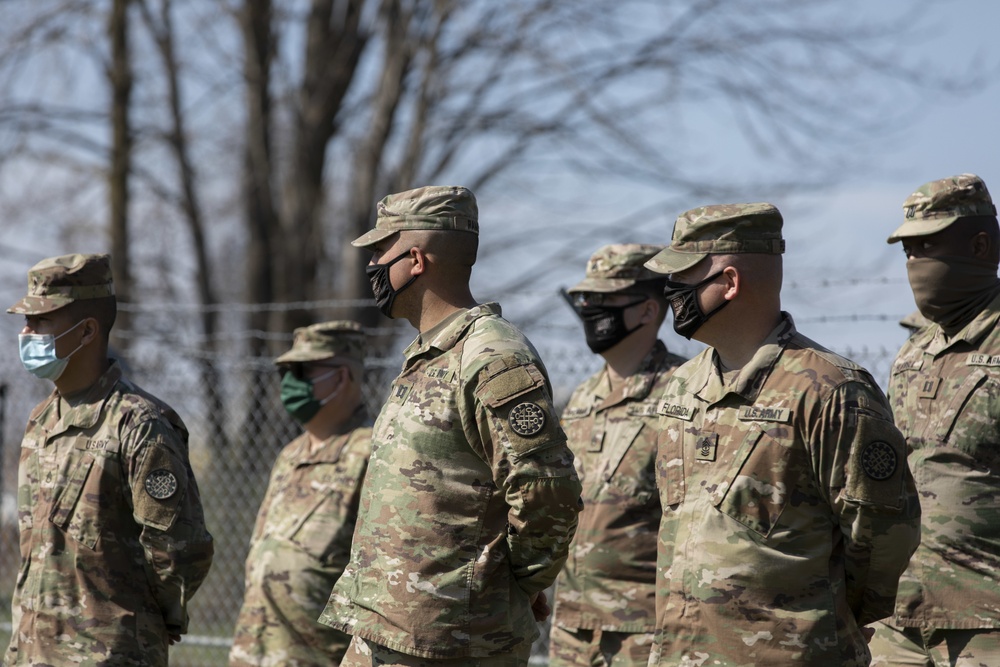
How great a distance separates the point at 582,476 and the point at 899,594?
1552 mm

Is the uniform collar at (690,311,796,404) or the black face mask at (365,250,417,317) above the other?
the black face mask at (365,250,417,317)

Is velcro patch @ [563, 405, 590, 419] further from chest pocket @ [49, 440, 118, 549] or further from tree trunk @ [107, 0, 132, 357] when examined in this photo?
tree trunk @ [107, 0, 132, 357]

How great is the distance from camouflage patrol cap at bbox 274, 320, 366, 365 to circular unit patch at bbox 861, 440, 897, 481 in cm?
355

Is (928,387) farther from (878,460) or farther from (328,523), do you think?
(328,523)

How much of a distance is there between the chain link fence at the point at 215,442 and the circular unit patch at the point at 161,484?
352 cm

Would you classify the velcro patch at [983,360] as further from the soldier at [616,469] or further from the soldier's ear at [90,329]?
the soldier's ear at [90,329]

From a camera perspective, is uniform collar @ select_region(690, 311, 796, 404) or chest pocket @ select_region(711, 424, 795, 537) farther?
uniform collar @ select_region(690, 311, 796, 404)

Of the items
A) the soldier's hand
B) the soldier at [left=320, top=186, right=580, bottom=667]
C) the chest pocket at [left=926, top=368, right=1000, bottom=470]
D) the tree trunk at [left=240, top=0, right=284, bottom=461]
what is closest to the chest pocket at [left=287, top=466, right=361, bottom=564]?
the soldier at [left=320, top=186, right=580, bottom=667]

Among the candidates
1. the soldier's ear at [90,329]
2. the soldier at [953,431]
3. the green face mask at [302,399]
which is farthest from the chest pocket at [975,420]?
the soldier's ear at [90,329]

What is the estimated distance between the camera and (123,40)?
15664 mm

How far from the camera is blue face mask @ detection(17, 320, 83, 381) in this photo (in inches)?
203

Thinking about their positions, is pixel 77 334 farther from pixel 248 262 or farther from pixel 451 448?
pixel 248 262

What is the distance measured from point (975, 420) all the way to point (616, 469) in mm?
1600

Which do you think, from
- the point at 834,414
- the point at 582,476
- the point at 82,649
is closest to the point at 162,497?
the point at 82,649
